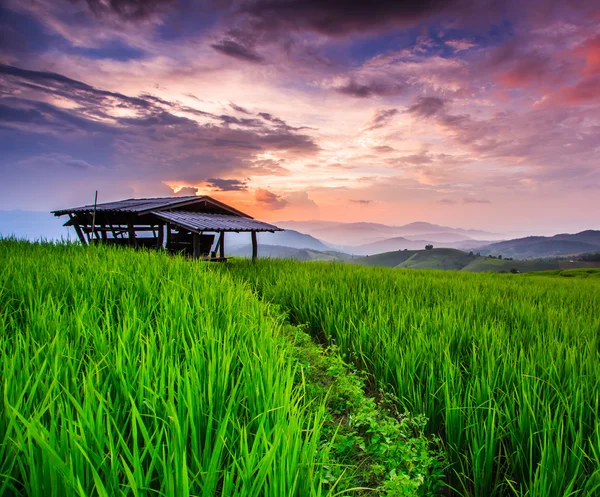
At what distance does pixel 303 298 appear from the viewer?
6.75 meters

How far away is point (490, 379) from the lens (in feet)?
9.57

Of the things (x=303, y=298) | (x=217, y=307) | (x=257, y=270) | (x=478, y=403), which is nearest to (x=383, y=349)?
(x=478, y=403)

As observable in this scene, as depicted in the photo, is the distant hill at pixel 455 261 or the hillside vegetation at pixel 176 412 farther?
the distant hill at pixel 455 261

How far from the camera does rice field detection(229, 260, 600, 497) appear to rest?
7.26 feet

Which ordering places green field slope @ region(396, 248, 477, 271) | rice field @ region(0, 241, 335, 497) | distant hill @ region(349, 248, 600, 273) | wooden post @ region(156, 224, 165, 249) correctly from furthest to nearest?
1. green field slope @ region(396, 248, 477, 271)
2. distant hill @ region(349, 248, 600, 273)
3. wooden post @ region(156, 224, 165, 249)
4. rice field @ region(0, 241, 335, 497)

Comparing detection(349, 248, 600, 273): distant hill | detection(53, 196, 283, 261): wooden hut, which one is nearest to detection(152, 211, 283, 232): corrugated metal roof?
detection(53, 196, 283, 261): wooden hut

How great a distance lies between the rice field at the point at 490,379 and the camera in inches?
87.1

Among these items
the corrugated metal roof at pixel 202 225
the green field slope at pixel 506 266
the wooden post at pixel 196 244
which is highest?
the corrugated metal roof at pixel 202 225

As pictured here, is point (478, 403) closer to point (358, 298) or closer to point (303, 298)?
point (358, 298)

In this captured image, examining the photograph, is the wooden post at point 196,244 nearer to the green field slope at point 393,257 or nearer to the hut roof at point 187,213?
the hut roof at point 187,213

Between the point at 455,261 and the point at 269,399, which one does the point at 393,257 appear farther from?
the point at 269,399

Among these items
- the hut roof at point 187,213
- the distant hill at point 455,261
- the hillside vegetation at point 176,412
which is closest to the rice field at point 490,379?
the hillside vegetation at point 176,412

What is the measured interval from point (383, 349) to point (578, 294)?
8.85 meters

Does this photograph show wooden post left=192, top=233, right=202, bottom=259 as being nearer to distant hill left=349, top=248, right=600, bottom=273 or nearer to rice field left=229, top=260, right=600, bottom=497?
rice field left=229, top=260, right=600, bottom=497
